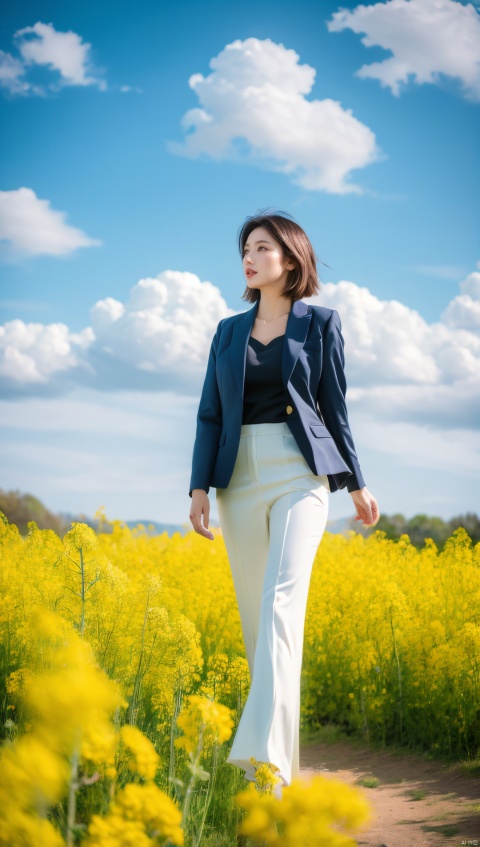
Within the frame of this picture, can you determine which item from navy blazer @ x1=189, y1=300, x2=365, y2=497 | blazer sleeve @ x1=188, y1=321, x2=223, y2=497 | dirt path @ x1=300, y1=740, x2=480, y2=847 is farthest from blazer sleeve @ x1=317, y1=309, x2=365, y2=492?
dirt path @ x1=300, y1=740, x2=480, y2=847

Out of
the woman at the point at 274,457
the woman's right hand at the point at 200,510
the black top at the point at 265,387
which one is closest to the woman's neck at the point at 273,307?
the woman at the point at 274,457

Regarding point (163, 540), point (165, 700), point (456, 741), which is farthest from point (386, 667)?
point (163, 540)

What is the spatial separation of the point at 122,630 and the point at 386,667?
1.90 metres

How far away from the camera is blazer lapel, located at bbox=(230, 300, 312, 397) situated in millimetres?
3012

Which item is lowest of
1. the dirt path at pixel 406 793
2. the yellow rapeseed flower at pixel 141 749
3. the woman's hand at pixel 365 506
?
the dirt path at pixel 406 793

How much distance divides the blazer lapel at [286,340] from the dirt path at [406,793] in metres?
1.74

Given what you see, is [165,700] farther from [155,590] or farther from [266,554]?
[266,554]

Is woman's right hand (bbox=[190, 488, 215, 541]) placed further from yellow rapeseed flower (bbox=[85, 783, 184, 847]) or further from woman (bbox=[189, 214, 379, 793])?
yellow rapeseed flower (bbox=[85, 783, 184, 847])

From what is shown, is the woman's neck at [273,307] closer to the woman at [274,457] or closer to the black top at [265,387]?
the woman at [274,457]

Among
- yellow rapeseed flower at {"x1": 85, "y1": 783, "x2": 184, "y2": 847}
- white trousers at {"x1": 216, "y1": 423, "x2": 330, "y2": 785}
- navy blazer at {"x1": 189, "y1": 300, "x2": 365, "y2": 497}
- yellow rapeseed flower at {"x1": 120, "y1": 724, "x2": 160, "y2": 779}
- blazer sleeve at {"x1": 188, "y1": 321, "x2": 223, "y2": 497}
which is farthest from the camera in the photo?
blazer sleeve at {"x1": 188, "y1": 321, "x2": 223, "y2": 497}

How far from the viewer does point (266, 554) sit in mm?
2977

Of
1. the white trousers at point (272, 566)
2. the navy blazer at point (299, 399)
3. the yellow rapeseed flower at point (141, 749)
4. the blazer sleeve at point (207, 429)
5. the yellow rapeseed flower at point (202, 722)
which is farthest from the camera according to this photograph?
the blazer sleeve at point (207, 429)

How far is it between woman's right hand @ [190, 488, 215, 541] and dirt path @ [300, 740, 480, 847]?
1.28 metres

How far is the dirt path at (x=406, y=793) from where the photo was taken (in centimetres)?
307
